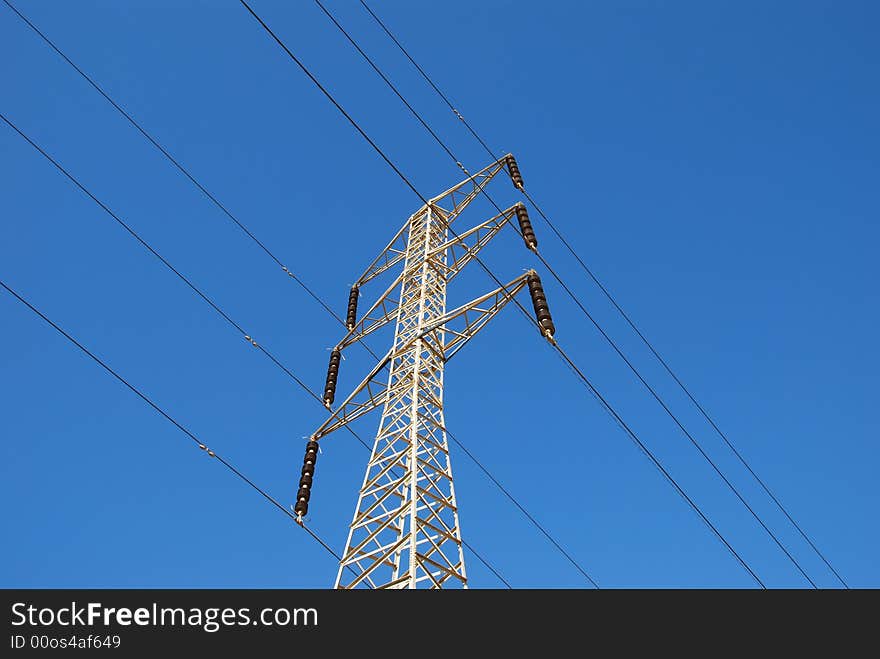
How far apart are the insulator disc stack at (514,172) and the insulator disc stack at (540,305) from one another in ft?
19.5

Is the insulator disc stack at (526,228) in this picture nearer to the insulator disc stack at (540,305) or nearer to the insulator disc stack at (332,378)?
the insulator disc stack at (540,305)

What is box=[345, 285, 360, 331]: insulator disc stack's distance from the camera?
21.0 m

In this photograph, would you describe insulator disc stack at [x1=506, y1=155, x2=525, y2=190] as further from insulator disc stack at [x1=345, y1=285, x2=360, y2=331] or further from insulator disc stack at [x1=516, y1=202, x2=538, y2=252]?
insulator disc stack at [x1=345, y1=285, x2=360, y2=331]

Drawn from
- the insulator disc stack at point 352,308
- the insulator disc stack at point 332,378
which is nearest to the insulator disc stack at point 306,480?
the insulator disc stack at point 332,378

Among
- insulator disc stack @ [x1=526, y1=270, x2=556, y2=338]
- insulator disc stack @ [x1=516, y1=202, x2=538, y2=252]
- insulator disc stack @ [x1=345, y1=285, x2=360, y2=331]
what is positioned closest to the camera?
insulator disc stack @ [x1=526, y1=270, x2=556, y2=338]

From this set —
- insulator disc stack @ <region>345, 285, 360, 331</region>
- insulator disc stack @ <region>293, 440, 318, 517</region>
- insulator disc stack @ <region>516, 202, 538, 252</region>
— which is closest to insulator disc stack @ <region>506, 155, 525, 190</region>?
insulator disc stack @ <region>516, 202, 538, 252</region>

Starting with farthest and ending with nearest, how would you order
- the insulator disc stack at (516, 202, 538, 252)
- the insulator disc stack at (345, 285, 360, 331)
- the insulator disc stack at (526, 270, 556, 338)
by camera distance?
the insulator disc stack at (345, 285, 360, 331) → the insulator disc stack at (516, 202, 538, 252) → the insulator disc stack at (526, 270, 556, 338)

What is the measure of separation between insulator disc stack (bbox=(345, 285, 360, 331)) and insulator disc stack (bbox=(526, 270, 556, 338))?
677cm
